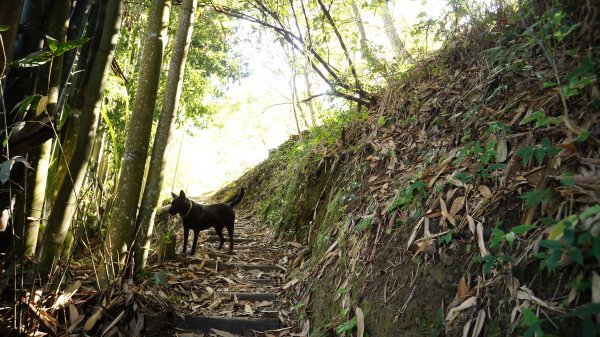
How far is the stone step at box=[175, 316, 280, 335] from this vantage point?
12.0 ft

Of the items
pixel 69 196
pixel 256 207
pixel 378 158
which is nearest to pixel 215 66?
pixel 256 207

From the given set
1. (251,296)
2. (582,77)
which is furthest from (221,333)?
(582,77)

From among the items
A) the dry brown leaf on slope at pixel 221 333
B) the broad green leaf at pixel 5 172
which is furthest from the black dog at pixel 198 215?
the broad green leaf at pixel 5 172

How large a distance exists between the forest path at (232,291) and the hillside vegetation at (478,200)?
307mm

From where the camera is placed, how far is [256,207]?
10469mm

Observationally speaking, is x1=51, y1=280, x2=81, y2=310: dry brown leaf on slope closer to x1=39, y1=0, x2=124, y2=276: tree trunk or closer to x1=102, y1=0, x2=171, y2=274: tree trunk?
x1=39, y1=0, x2=124, y2=276: tree trunk

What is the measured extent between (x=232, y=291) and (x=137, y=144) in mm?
2018

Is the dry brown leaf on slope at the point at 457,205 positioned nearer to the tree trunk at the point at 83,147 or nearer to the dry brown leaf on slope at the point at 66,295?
the tree trunk at the point at 83,147

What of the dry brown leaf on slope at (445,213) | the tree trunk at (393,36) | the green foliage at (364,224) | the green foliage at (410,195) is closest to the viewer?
the dry brown leaf on slope at (445,213)

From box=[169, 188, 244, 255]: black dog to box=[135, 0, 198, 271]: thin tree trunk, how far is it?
1.33 metres

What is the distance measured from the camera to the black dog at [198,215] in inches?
209

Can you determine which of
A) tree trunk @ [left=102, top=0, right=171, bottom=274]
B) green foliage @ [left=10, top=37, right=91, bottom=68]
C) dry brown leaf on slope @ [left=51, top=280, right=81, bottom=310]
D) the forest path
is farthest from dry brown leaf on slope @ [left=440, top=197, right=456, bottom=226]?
dry brown leaf on slope @ [left=51, top=280, right=81, bottom=310]

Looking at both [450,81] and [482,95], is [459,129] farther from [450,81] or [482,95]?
[450,81]

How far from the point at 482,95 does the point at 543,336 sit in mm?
2437
